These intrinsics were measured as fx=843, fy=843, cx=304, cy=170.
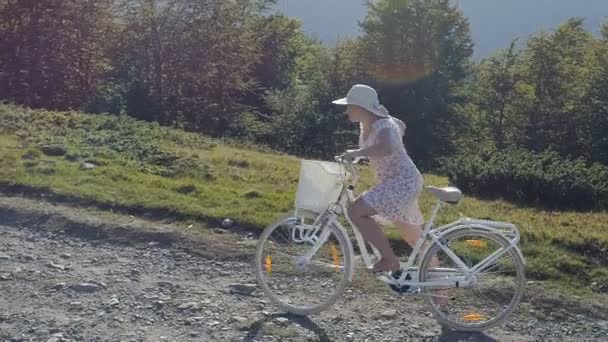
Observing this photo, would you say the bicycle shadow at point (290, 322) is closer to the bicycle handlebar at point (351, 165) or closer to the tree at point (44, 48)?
the bicycle handlebar at point (351, 165)

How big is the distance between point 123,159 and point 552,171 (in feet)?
19.9

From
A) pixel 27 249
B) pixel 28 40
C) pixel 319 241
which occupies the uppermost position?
pixel 28 40

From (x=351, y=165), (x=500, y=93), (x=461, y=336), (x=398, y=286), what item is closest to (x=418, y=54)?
(x=500, y=93)

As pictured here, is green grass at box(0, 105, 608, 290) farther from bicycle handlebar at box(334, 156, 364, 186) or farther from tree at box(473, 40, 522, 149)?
tree at box(473, 40, 522, 149)

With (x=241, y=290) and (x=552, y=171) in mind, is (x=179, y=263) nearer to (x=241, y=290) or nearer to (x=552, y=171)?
(x=241, y=290)

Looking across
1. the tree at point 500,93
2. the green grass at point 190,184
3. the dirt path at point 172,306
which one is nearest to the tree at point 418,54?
the tree at point 500,93

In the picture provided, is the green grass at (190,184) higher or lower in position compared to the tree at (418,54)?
lower

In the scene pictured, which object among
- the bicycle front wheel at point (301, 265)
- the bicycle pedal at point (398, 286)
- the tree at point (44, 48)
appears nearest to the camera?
the bicycle pedal at point (398, 286)

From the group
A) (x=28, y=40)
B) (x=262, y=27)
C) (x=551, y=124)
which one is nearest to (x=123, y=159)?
(x=28, y=40)

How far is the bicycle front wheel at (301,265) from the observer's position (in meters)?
6.06

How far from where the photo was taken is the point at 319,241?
20.0 feet

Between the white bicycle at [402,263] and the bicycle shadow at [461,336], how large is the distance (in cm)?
4

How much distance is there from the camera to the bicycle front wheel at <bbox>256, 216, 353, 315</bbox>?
606 centimetres

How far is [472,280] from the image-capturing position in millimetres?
5867
